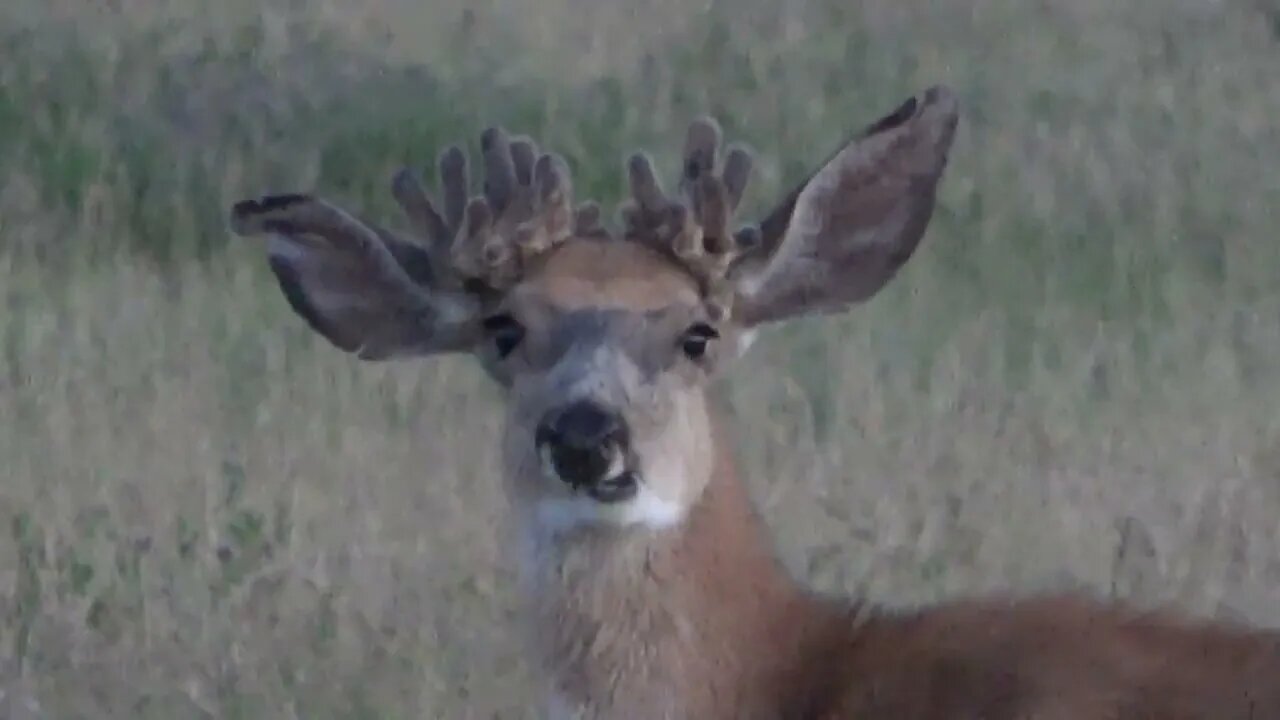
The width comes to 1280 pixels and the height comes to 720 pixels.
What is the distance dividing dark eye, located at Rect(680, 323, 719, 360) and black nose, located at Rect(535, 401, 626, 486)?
26cm

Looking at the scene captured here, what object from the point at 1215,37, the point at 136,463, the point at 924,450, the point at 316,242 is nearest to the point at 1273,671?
the point at 316,242

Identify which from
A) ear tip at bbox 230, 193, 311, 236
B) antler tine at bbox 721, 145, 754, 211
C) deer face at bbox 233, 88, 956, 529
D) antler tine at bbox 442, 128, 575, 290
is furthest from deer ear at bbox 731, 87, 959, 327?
ear tip at bbox 230, 193, 311, 236

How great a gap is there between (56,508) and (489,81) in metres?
4.62

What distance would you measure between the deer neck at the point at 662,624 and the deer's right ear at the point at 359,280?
0.56 meters

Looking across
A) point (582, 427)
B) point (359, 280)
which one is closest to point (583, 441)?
point (582, 427)

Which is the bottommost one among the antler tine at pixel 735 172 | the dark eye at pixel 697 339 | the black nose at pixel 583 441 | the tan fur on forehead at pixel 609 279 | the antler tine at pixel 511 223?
the black nose at pixel 583 441

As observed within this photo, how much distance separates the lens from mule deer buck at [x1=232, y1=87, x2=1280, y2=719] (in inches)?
171

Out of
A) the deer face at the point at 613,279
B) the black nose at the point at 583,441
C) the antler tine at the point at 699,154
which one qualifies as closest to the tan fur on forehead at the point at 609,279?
the deer face at the point at 613,279

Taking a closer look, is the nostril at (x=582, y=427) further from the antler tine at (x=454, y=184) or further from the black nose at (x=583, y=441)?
the antler tine at (x=454, y=184)

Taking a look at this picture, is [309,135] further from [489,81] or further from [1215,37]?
[1215,37]

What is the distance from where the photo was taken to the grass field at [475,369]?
21.4 ft

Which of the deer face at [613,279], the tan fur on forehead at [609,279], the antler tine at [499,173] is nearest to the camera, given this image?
the deer face at [613,279]

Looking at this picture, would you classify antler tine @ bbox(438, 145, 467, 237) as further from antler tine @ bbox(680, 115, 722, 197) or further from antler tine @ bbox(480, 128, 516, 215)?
antler tine @ bbox(680, 115, 722, 197)

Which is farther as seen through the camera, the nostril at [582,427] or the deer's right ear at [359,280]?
the deer's right ear at [359,280]
